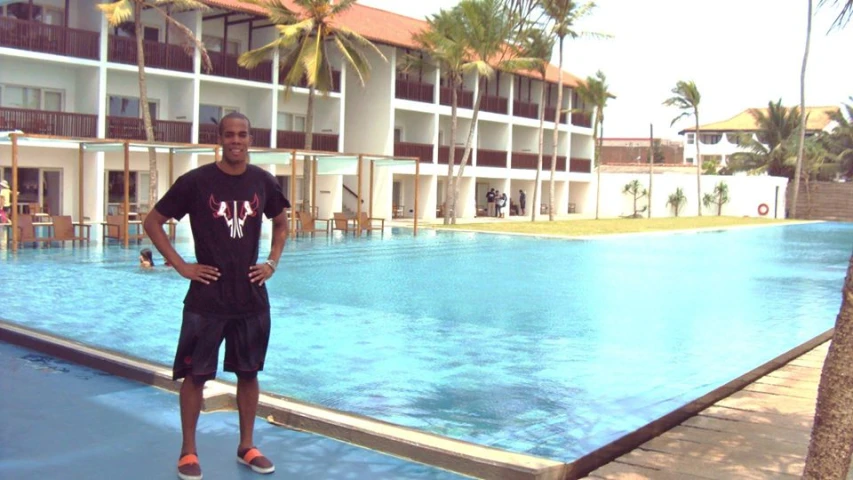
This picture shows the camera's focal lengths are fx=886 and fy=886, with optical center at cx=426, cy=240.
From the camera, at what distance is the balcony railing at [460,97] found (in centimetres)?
4115

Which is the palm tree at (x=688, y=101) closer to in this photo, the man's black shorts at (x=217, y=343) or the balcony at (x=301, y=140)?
the balcony at (x=301, y=140)

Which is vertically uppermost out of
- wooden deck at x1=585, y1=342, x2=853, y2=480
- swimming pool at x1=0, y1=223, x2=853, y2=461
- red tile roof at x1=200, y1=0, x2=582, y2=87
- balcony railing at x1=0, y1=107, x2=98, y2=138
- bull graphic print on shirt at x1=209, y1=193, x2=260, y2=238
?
red tile roof at x1=200, y1=0, x2=582, y2=87

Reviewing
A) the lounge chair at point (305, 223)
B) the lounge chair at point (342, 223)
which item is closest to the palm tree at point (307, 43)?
the lounge chair at point (342, 223)

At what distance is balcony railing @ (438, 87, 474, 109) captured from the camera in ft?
135

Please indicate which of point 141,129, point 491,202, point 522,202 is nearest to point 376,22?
point 491,202

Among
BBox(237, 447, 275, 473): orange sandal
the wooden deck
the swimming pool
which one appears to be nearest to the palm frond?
the swimming pool

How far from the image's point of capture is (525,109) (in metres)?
47.4

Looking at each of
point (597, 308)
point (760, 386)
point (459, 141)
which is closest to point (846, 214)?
point (459, 141)

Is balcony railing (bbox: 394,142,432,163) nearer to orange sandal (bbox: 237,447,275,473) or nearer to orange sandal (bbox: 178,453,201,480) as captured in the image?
orange sandal (bbox: 237,447,275,473)

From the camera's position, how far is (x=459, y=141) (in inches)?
1738

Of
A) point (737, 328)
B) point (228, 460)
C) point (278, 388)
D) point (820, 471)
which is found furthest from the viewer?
point (737, 328)

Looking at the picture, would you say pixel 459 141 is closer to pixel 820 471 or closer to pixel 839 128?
pixel 839 128

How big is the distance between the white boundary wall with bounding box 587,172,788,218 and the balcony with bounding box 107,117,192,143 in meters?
30.8

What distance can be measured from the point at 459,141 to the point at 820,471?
136ft
